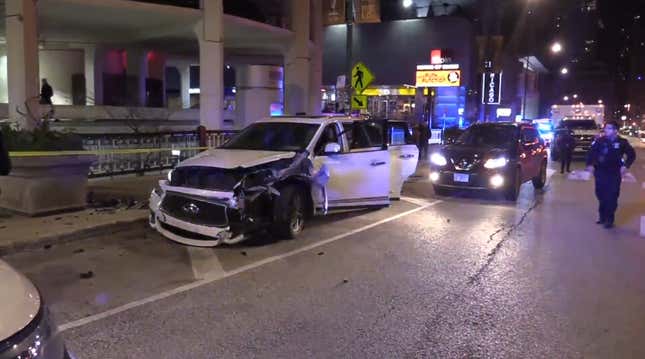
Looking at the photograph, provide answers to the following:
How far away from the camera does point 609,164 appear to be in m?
10.3

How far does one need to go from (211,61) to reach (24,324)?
1964 centimetres

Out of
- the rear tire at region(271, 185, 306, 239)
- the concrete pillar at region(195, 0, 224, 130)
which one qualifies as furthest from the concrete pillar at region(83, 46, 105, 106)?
the rear tire at region(271, 185, 306, 239)

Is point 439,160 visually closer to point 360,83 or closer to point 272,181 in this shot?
point 360,83

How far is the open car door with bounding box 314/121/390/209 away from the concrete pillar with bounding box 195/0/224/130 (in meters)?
11.2

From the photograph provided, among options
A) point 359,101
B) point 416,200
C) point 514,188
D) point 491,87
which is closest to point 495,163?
point 514,188

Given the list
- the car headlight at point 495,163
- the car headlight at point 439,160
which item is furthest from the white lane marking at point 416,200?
the car headlight at point 495,163

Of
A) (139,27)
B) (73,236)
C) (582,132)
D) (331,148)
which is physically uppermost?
(139,27)

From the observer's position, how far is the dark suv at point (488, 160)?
1334 cm

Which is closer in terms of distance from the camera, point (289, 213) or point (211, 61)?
point (289, 213)

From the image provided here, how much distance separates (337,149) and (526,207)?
5.35 meters

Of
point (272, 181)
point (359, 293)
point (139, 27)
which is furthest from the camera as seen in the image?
point (139, 27)

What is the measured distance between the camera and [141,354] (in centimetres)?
460

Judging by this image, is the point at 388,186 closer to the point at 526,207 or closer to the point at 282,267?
the point at 526,207

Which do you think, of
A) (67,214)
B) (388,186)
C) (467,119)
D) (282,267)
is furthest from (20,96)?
(467,119)
